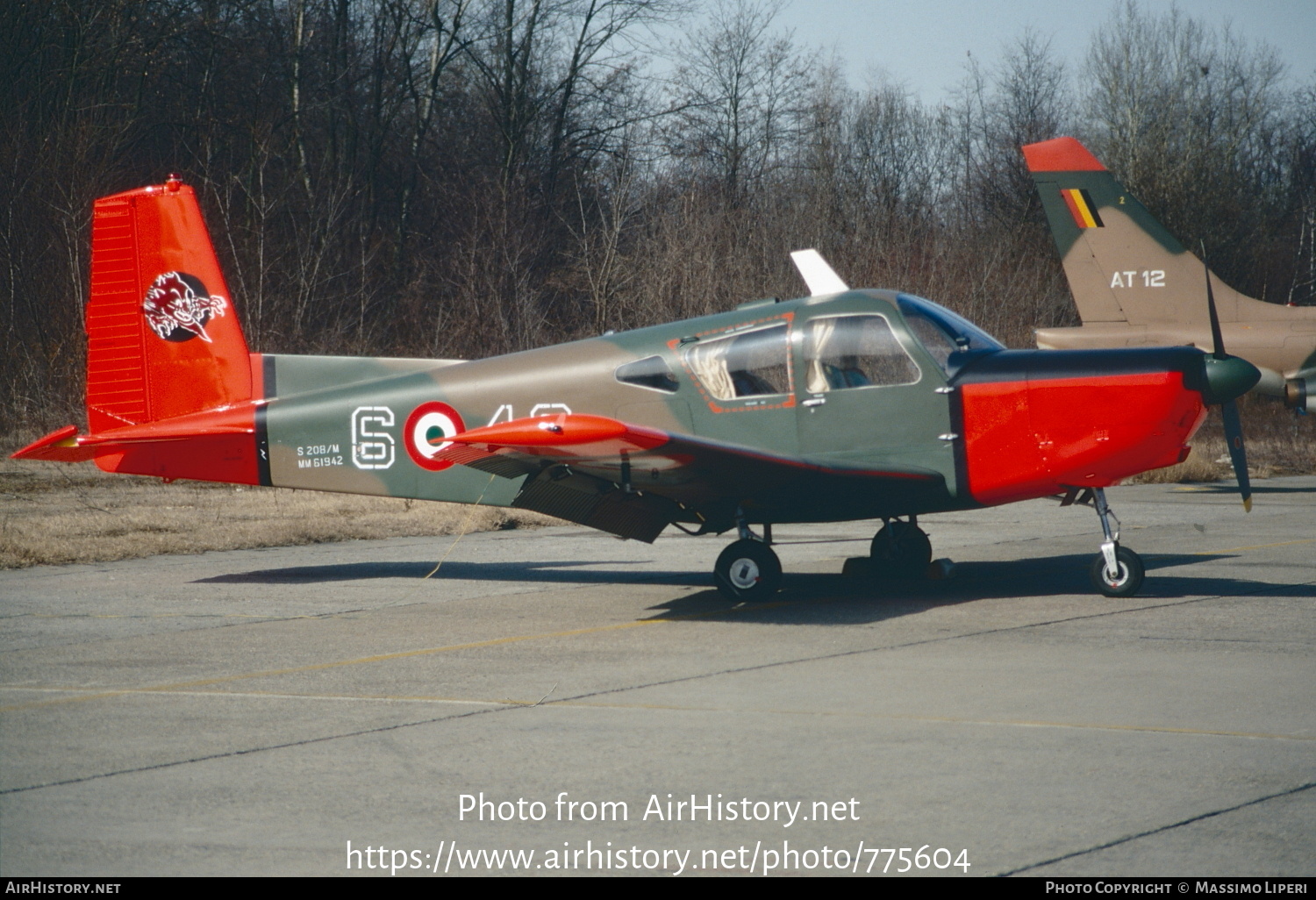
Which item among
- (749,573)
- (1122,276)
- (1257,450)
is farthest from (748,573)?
(1257,450)

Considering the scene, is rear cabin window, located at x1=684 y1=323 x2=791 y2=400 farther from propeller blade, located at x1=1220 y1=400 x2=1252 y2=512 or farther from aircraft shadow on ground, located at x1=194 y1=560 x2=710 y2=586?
propeller blade, located at x1=1220 y1=400 x2=1252 y2=512

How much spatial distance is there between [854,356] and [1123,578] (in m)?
2.50

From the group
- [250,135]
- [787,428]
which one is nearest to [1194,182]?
[250,135]

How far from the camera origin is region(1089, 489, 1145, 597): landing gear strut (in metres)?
8.95

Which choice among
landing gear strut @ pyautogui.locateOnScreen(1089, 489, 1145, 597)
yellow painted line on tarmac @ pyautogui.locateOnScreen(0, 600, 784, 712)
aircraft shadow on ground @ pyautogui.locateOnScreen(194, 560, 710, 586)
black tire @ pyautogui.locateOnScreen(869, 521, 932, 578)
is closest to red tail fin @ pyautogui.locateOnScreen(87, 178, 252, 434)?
aircraft shadow on ground @ pyautogui.locateOnScreen(194, 560, 710, 586)

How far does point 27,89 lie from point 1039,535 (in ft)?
81.6

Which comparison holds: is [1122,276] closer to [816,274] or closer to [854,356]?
[816,274]

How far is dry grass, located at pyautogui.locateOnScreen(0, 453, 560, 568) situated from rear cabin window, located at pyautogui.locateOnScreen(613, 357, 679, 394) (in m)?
5.20

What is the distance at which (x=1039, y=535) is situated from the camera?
43.7 ft

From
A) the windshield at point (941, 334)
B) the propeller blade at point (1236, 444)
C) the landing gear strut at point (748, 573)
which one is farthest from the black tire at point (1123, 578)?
the landing gear strut at point (748, 573)

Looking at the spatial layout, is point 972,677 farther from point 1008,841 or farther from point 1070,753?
point 1008,841

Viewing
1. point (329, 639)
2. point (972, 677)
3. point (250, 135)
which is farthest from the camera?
point (250, 135)

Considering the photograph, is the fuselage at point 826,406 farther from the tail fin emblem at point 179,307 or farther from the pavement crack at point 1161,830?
Answer: the pavement crack at point 1161,830

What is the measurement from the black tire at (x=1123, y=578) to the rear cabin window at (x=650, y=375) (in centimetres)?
342
